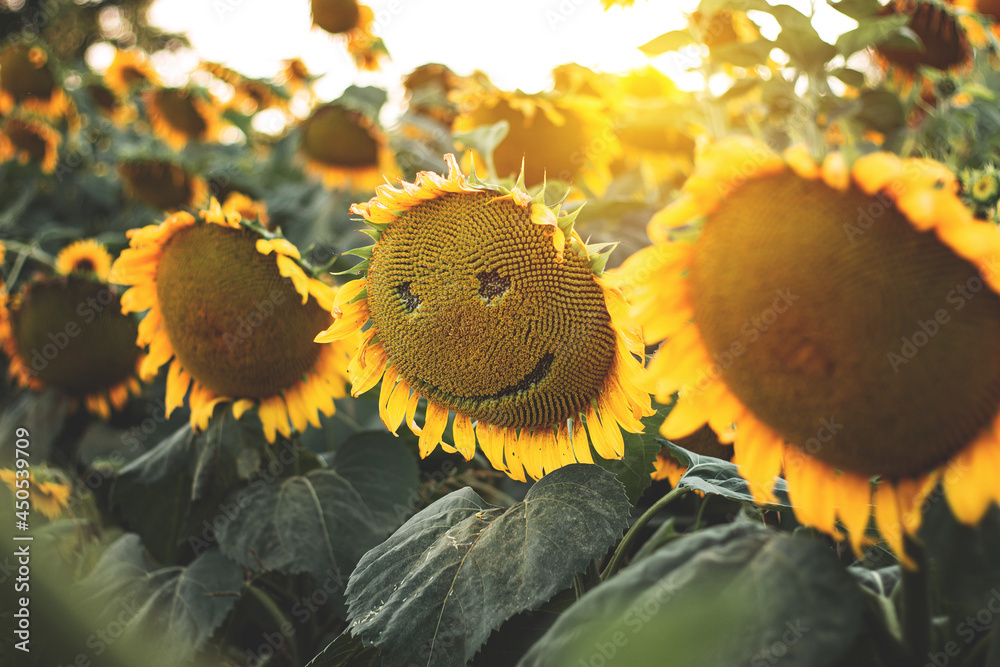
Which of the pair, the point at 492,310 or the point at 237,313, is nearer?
the point at 492,310

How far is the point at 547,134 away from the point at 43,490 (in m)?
2.21

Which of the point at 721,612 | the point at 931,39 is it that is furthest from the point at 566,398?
the point at 931,39

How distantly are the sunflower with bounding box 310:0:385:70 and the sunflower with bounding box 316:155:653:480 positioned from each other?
11.9ft

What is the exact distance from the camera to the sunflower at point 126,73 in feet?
18.2

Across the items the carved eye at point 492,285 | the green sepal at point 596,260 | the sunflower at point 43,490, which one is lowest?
the sunflower at point 43,490

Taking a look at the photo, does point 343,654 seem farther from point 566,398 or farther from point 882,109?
point 882,109

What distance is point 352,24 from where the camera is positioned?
456 centimetres

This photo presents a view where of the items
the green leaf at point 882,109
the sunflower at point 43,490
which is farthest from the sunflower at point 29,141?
the green leaf at point 882,109

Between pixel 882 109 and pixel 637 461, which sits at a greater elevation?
pixel 882 109

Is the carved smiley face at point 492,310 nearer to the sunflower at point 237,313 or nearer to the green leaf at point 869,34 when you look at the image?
the sunflower at point 237,313

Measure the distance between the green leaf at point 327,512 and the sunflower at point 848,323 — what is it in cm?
103

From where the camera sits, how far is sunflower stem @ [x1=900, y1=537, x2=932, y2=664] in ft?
2.67

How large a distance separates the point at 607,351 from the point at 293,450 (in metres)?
1.07

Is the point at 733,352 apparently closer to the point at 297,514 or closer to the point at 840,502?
the point at 840,502
